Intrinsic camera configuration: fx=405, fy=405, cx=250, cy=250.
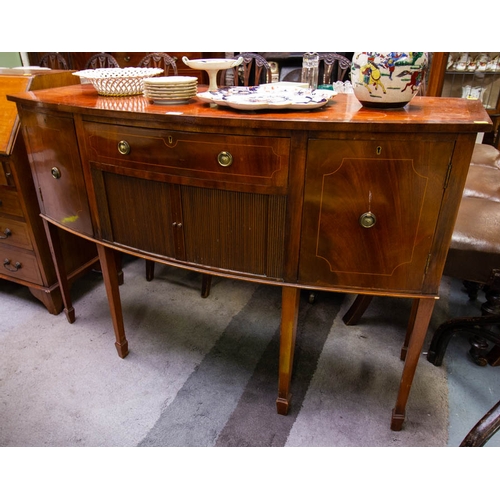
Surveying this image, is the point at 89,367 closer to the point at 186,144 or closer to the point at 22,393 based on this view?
the point at 22,393

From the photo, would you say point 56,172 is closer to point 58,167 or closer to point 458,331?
point 58,167

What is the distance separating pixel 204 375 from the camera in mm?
1429

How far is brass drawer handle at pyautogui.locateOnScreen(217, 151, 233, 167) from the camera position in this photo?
0.91m

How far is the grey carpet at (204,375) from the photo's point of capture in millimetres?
1213

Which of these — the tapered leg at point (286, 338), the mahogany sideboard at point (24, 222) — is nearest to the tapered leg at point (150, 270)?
the mahogany sideboard at point (24, 222)

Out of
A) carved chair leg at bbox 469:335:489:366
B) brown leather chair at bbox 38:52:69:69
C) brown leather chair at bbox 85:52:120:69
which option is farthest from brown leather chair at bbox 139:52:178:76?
carved chair leg at bbox 469:335:489:366

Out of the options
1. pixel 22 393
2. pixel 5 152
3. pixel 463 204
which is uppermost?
pixel 5 152

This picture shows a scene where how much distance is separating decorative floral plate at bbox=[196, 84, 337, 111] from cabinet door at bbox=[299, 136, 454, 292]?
14 centimetres

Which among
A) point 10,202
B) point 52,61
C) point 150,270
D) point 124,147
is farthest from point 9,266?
point 52,61

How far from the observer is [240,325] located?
1678 mm

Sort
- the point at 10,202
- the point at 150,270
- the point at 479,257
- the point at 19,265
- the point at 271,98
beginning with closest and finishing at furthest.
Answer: the point at 271,98
the point at 479,257
the point at 10,202
the point at 19,265
the point at 150,270

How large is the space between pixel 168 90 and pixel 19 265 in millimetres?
1106

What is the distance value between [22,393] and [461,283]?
6.19 ft

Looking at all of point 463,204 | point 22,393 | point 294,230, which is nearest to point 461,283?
point 463,204
